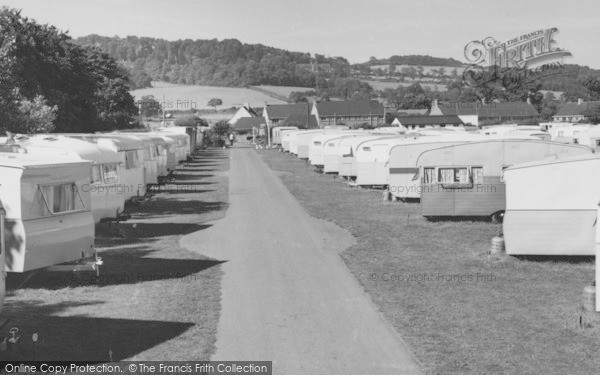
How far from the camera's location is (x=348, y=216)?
24672 mm

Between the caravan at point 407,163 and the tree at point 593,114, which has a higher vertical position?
the tree at point 593,114

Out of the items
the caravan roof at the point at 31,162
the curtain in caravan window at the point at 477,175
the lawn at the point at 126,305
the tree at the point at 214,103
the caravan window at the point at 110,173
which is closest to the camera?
the lawn at the point at 126,305

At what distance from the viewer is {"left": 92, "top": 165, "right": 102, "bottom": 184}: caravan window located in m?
18.6

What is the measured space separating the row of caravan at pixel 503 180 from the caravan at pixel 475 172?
0.03m

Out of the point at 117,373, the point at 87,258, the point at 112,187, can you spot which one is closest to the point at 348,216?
the point at 112,187

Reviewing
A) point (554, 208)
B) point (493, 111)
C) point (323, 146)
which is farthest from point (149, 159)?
point (493, 111)

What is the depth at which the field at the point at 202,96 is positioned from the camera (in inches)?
6214

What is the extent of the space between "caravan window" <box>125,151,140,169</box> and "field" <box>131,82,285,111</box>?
126m

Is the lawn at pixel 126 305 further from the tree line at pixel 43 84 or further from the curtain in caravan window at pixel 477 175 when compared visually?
the tree line at pixel 43 84

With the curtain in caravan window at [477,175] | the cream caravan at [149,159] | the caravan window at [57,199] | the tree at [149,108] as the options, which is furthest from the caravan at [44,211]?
the tree at [149,108]

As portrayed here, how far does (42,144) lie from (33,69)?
28.9 m

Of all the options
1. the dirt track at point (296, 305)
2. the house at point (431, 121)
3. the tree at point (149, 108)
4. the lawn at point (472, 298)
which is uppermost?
the tree at point (149, 108)

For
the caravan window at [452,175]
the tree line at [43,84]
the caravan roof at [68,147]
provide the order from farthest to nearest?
the tree line at [43,84]
the caravan window at [452,175]
the caravan roof at [68,147]

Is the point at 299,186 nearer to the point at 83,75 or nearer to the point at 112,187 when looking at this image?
the point at 112,187
